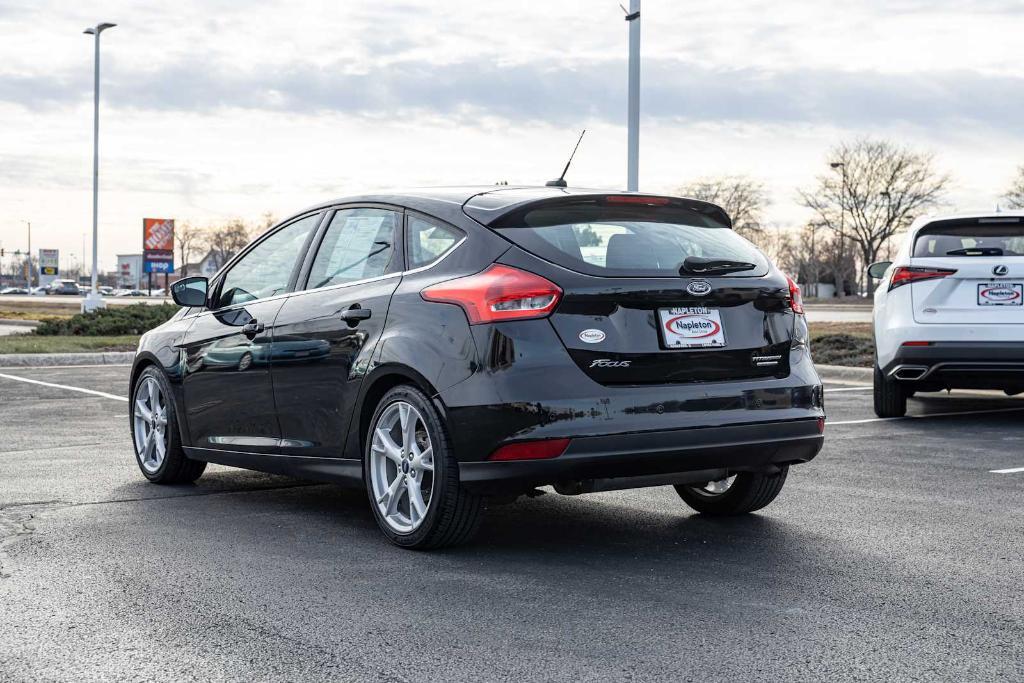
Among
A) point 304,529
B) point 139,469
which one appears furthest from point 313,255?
point 139,469

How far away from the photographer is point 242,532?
5.72 meters

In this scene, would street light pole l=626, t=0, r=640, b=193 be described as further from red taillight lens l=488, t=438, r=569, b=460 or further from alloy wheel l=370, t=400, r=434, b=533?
red taillight lens l=488, t=438, r=569, b=460

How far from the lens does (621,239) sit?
522cm

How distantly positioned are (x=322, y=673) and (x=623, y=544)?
2142 mm

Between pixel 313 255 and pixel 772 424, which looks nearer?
pixel 772 424

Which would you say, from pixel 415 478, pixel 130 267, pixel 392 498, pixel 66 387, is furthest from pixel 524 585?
pixel 130 267

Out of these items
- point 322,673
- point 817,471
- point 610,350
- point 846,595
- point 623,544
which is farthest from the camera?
point 817,471

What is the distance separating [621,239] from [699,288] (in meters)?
0.39

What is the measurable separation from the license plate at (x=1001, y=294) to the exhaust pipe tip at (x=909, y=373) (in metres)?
0.69

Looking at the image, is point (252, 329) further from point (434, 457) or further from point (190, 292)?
point (434, 457)

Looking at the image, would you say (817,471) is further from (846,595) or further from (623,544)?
(846,595)

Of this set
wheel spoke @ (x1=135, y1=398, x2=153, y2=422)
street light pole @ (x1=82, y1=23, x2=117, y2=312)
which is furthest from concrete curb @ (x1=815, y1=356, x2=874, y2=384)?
street light pole @ (x1=82, y1=23, x2=117, y2=312)

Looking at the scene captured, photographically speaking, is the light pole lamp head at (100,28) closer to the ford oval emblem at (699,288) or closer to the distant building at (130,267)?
the ford oval emblem at (699,288)

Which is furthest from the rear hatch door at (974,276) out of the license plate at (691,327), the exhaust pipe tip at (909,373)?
the license plate at (691,327)
